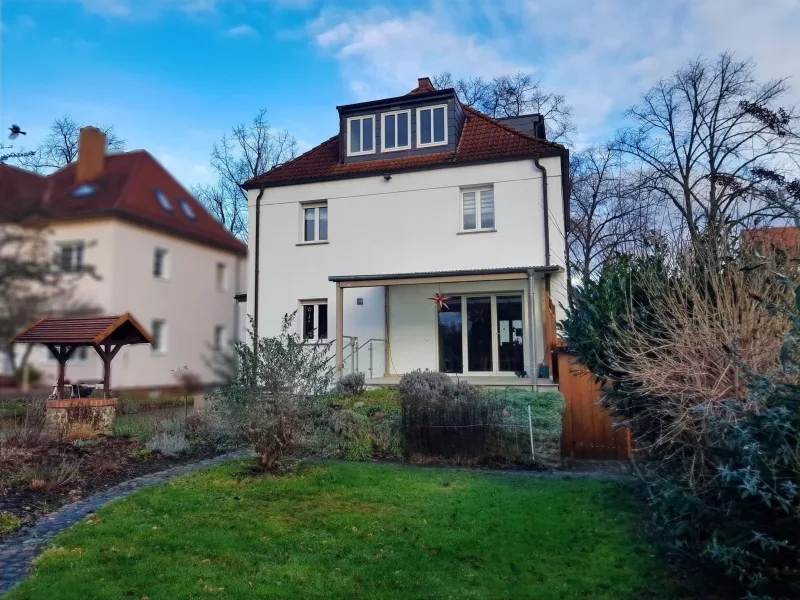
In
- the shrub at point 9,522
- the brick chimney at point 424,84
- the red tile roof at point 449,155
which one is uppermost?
the brick chimney at point 424,84

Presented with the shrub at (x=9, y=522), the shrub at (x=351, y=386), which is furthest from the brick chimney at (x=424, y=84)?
the shrub at (x=9, y=522)

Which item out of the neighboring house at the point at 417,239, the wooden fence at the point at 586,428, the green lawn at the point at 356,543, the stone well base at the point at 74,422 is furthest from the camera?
the neighboring house at the point at 417,239

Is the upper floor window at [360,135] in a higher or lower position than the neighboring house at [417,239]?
higher

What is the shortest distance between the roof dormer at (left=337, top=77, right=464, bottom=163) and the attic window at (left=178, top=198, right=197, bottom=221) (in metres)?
16.7

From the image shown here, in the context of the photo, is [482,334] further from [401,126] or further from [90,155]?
[90,155]

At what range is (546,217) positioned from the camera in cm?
1583

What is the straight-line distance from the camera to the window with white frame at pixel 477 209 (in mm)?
16703

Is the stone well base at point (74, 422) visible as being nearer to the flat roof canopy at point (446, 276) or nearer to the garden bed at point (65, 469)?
the garden bed at point (65, 469)

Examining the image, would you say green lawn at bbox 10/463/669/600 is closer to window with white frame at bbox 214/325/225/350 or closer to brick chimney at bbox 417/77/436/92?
window with white frame at bbox 214/325/225/350

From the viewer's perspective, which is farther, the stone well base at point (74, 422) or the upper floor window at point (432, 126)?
the upper floor window at point (432, 126)

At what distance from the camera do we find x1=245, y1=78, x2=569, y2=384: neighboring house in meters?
16.0

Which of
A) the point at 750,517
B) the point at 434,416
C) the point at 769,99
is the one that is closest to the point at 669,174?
the point at 769,99

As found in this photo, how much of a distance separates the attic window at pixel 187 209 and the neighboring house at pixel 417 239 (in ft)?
44.2

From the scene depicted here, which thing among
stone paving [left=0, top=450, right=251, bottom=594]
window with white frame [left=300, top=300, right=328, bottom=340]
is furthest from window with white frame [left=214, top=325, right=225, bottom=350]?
window with white frame [left=300, top=300, right=328, bottom=340]
